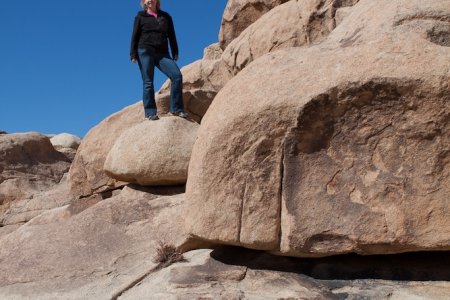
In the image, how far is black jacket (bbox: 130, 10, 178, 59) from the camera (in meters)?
7.65

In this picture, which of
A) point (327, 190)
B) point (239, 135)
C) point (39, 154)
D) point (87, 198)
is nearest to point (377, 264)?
point (327, 190)

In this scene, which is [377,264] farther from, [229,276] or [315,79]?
[315,79]

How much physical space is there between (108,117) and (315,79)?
223 inches

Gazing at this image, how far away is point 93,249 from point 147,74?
2635 millimetres

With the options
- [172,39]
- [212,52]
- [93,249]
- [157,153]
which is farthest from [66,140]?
[93,249]

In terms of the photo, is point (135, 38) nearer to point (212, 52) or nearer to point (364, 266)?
point (364, 266)

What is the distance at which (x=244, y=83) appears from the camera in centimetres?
489

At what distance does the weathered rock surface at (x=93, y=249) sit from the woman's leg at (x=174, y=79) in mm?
1333

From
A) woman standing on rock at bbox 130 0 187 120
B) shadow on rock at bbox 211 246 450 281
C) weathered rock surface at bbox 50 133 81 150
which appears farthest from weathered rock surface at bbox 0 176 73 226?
weathered rock surface at bbox 50 133 81 150

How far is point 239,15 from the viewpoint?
43.1 ft

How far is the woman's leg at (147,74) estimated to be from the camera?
25.0 feet

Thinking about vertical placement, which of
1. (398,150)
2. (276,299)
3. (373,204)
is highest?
(398,150)

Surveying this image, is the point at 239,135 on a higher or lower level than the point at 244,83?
lower

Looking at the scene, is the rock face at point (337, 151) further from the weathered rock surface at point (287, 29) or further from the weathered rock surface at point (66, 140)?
the weathered rock surface at point (66, 140)
